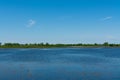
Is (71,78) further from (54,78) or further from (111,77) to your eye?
(111,77)

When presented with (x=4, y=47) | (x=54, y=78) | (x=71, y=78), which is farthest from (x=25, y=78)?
(x=4, y=47)

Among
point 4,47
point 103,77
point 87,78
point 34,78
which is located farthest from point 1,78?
point 4,47

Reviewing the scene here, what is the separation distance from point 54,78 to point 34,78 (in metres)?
2.05

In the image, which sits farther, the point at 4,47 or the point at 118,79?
the point at 4,47

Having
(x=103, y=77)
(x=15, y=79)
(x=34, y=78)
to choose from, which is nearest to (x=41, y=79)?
(x=34, y=78)

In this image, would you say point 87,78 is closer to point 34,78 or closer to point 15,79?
point 34,78

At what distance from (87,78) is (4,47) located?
7043 inches

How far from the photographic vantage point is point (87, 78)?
80.7ft

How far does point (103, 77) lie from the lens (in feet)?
84.3

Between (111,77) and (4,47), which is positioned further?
(4,47)

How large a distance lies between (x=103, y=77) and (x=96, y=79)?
69.8 inches

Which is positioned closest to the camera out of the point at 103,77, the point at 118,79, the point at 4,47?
the point at 118,79

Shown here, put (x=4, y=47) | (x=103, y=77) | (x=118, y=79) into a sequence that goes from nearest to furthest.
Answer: (x=118, y=79) → (x=103, y=77) → (x=4, y=47)

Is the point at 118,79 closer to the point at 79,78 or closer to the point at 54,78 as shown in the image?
the point at 79,78
